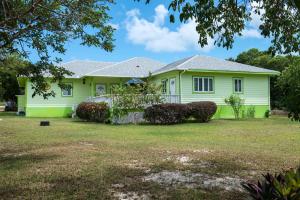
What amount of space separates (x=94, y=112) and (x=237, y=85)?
1197 cm

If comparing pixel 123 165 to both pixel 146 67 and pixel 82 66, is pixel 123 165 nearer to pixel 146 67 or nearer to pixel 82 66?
pixel 146 67

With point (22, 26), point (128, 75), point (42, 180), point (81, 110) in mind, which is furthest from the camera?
point (128, 75)

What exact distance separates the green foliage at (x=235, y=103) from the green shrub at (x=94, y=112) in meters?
10.0

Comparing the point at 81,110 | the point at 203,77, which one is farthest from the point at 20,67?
the point at 203,77

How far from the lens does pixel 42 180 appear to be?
6.88 m

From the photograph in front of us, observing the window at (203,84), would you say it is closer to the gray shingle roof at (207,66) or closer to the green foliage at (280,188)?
the gray shingle roof at (207,66)

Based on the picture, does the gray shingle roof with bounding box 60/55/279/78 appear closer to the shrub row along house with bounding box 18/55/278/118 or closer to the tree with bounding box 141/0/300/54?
the shrub row along house with bounding box 18/55/278/118

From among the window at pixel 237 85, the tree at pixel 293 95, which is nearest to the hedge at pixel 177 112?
the window at pixel 237 85

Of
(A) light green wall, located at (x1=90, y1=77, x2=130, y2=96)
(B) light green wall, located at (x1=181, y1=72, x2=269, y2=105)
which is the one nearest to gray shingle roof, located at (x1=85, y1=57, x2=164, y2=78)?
(A) light green wall, located at (x1=90, y1=77, x2=130, y2=96)

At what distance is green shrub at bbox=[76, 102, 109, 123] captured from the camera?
74.7ft

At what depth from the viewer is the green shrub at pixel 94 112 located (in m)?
22.8

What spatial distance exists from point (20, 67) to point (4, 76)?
344cm

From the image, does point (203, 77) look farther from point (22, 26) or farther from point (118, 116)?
point (22, 26)

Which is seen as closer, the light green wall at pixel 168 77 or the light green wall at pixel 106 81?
the light green wall at pixel 168 77
